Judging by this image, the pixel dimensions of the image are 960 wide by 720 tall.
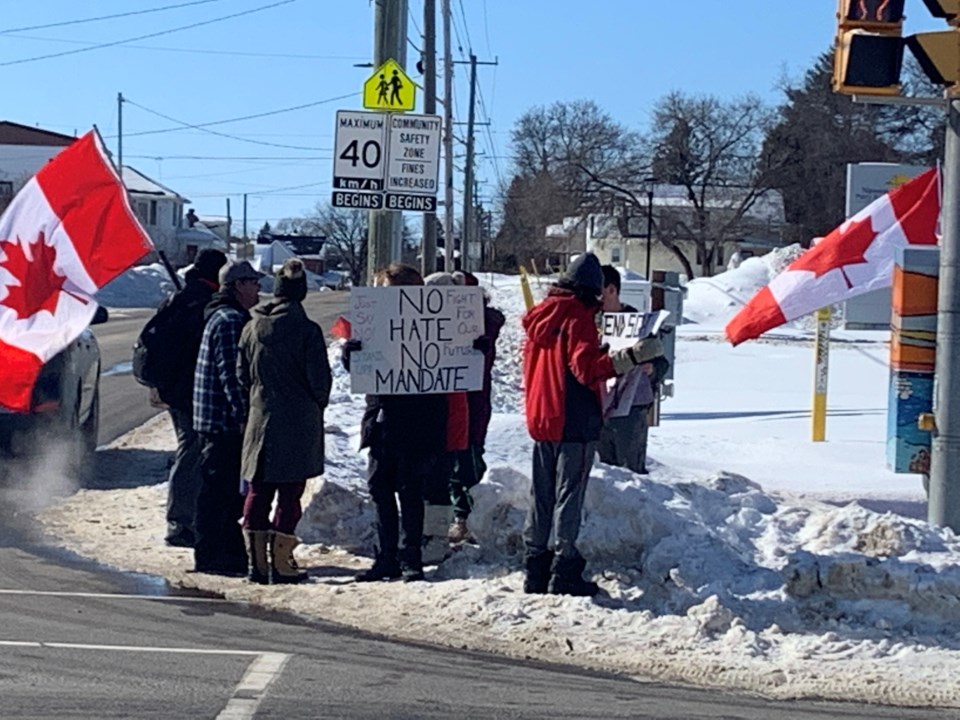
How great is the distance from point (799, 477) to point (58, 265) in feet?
20.3

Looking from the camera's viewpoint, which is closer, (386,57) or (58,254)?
(58,254)

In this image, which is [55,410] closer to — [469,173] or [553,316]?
[553,316]

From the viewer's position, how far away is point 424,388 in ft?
30.1

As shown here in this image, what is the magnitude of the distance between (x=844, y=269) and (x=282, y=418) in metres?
3.91

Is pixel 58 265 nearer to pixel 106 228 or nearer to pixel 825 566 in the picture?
pixel 106 228

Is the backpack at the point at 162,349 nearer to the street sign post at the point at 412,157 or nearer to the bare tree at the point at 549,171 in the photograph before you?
the street sign post at the point at 412,157

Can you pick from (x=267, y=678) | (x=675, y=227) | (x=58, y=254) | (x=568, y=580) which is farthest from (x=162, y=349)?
(x=675, y=227)

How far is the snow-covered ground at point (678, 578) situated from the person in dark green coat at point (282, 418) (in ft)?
1.04

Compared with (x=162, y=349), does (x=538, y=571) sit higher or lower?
lower

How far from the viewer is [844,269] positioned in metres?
10.1

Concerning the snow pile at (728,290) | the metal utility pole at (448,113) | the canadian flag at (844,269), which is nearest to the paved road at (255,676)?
the canadian flag at (844,269)

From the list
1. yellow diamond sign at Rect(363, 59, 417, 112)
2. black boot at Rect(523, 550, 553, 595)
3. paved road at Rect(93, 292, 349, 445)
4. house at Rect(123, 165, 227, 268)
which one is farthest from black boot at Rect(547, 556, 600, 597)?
house at Rect(123, 165, 227, 268)

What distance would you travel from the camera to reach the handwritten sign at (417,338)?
9.22 m

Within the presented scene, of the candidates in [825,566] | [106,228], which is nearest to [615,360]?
[825,566]
